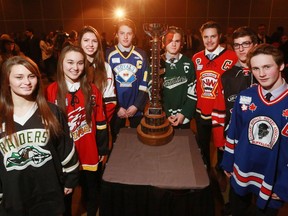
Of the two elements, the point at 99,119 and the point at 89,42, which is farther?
the point at 89,42

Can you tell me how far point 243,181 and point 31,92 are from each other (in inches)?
59.0

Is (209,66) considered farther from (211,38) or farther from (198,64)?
(211,38)

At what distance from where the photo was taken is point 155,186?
5.18ft

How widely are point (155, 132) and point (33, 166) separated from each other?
0.89 metres

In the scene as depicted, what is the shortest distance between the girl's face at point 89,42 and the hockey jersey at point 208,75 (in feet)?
3.51

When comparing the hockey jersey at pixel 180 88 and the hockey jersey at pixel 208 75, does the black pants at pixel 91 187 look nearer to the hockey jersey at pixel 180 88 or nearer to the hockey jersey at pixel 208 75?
the hockey jersey at pixel 180 88

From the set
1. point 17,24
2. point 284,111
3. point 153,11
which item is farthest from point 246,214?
point 17,24

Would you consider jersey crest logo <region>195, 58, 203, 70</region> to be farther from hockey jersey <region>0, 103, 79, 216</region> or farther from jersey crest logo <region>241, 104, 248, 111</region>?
hockey jersey <region>0, 103, 79, 216</region>

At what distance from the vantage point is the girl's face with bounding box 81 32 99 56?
2305mm

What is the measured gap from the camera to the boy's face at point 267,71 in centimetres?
152

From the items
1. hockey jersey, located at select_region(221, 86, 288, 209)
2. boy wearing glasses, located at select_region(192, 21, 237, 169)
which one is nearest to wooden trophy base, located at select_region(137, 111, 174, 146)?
hockey jersey, located at select_region(221, 86, 288, 209)

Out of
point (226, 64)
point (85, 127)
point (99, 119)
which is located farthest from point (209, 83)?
point (85, 127)

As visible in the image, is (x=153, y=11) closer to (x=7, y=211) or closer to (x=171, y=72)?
(x=171, y=72)

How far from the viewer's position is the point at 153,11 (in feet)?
33.0
